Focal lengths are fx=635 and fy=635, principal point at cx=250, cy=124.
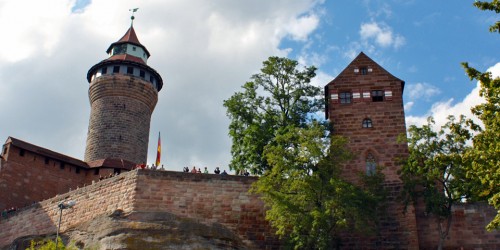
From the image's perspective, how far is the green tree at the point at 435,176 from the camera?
77.5 feet

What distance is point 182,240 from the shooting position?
77.5ft

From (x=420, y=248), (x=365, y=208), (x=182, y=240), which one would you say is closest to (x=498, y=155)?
(x=365, y=208)

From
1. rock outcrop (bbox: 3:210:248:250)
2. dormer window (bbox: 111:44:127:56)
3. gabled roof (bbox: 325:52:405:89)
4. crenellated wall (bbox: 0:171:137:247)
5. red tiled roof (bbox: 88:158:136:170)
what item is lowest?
rock outcrop (bbox: 3:210:248:250)

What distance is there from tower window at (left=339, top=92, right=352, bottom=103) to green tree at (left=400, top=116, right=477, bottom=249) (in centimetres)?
462

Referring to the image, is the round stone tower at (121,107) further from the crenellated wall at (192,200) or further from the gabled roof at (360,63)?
the gabled roof at (360,63)

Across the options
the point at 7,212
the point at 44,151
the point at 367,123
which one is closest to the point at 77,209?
the point at 7,212

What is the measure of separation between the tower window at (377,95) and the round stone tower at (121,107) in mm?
17262

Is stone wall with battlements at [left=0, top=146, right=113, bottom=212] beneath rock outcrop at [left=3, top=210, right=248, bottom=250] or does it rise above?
above

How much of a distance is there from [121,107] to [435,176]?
905 inches

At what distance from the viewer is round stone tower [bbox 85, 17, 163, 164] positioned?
3976 cm

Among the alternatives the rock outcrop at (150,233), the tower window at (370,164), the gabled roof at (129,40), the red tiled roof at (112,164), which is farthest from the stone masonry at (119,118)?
the tower window at (370,164)

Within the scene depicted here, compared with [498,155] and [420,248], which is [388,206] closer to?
[420,248]

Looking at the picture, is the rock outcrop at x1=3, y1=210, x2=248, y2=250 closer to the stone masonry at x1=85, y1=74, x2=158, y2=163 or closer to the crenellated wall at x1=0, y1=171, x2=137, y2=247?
the crenellated wall at x1=0, y1=171, x2=137, y2=247

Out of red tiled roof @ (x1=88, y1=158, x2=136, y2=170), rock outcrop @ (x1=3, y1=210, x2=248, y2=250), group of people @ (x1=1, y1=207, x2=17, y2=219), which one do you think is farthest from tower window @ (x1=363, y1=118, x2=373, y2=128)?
group of people @ (x1=1, y1=207, x2=17, y2=219)
